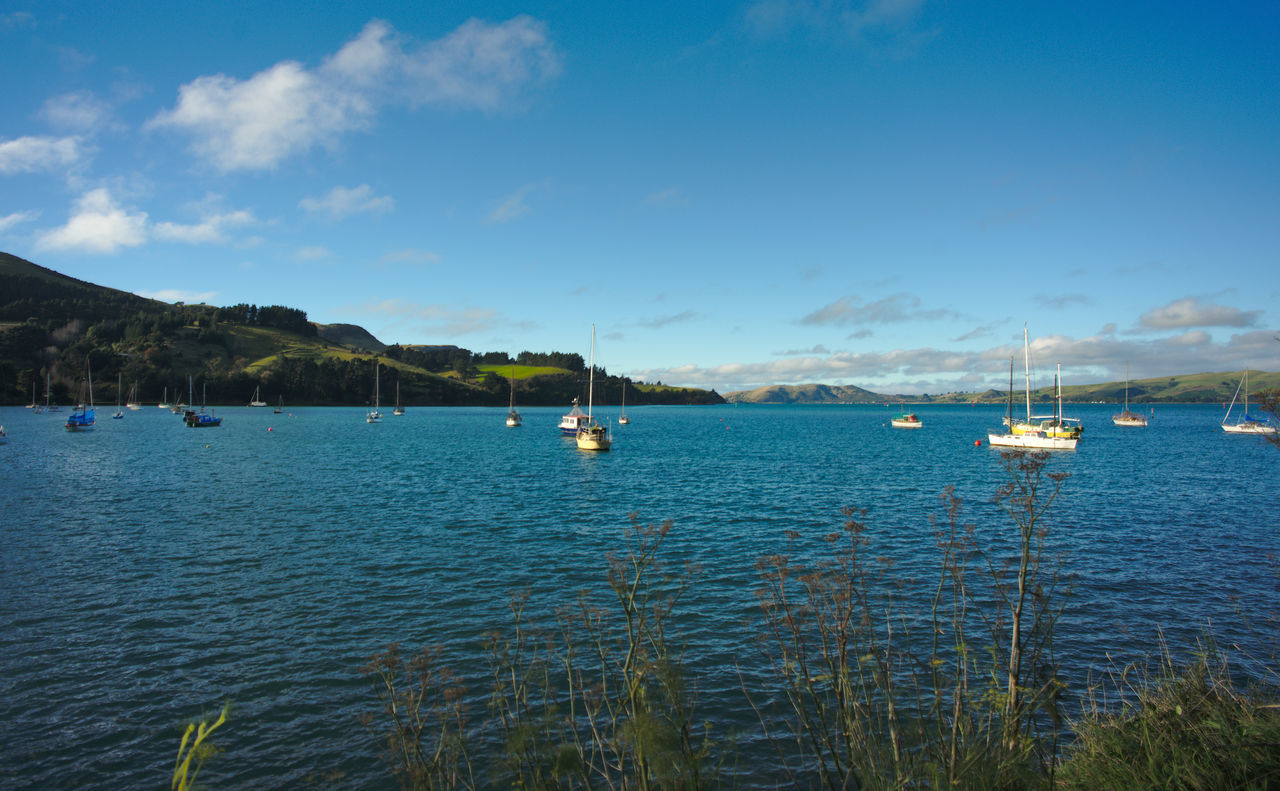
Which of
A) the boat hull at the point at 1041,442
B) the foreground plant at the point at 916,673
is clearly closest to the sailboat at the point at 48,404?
the foreground plant at the point at 916,673

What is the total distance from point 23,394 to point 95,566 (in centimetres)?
18105

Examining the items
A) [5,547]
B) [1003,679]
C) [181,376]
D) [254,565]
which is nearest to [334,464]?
[5,547]

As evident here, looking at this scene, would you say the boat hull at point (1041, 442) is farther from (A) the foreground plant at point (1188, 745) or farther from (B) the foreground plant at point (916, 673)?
(A) the foreground plant at point (1188, 745)

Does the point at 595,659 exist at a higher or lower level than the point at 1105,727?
lower

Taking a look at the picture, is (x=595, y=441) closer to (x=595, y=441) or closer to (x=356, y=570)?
(x=595, y=441)

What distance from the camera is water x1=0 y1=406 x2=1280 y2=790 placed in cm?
1002

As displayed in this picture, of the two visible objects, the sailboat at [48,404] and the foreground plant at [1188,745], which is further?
the sailboat at [48,404]

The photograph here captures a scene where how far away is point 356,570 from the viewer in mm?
18125

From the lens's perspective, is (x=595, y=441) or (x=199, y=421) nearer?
(x=595, y=441)

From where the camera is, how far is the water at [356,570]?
1002cm

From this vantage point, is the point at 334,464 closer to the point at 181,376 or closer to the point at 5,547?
the point at 5,547

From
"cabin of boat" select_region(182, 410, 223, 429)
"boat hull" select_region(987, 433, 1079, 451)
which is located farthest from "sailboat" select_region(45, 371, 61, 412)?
"boat hull" select_region(987, 433, 1079, 451)

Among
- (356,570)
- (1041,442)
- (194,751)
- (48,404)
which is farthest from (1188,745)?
(48,404)

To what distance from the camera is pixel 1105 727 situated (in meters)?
7.05
